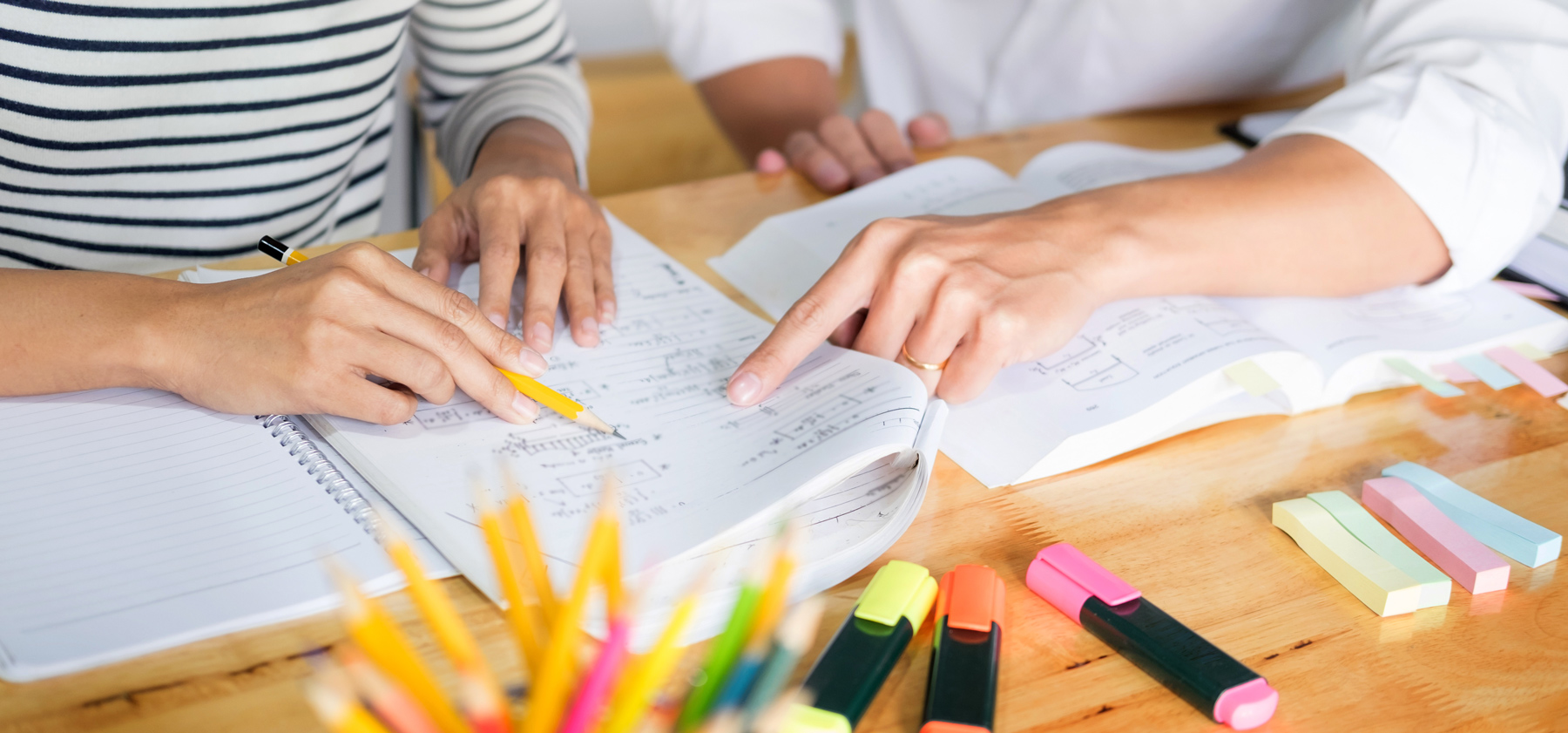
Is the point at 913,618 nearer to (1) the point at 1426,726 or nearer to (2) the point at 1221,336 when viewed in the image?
(1) the point at 1426,726

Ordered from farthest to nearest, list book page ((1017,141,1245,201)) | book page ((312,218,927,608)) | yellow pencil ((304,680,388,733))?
book page ((1017,141,1245,201)) → book page ((312,218,927,608)) → yellow pencil ((304,680,388,733))

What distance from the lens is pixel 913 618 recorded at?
408mm

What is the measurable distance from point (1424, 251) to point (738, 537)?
0.57 meters

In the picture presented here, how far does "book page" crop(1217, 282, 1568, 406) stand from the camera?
0.63m

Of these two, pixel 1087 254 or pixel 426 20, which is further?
pixel 426 20

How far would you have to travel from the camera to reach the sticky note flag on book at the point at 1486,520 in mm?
486

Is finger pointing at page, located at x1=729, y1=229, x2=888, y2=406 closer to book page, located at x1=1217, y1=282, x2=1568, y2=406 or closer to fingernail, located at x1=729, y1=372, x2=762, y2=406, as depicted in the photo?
fingernail, located at x1=729, y1=372, x2=762, y2=406

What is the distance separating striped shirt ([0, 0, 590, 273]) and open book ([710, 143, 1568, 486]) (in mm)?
287

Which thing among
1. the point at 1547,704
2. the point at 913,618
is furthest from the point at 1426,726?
the point at 913,618

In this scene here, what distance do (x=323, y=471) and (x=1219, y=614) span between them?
1.37 feet

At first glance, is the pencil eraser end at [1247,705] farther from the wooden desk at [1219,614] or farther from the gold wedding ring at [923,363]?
the gold wedding ring at [923,363]

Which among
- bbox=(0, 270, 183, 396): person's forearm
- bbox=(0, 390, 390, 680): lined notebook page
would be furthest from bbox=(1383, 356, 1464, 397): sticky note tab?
bbox=(0, 270, 183, 396): person's forearm

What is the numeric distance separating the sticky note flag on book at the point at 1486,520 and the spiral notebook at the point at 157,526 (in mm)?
492

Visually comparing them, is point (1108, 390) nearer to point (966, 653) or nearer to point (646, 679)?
point (966, 653)
